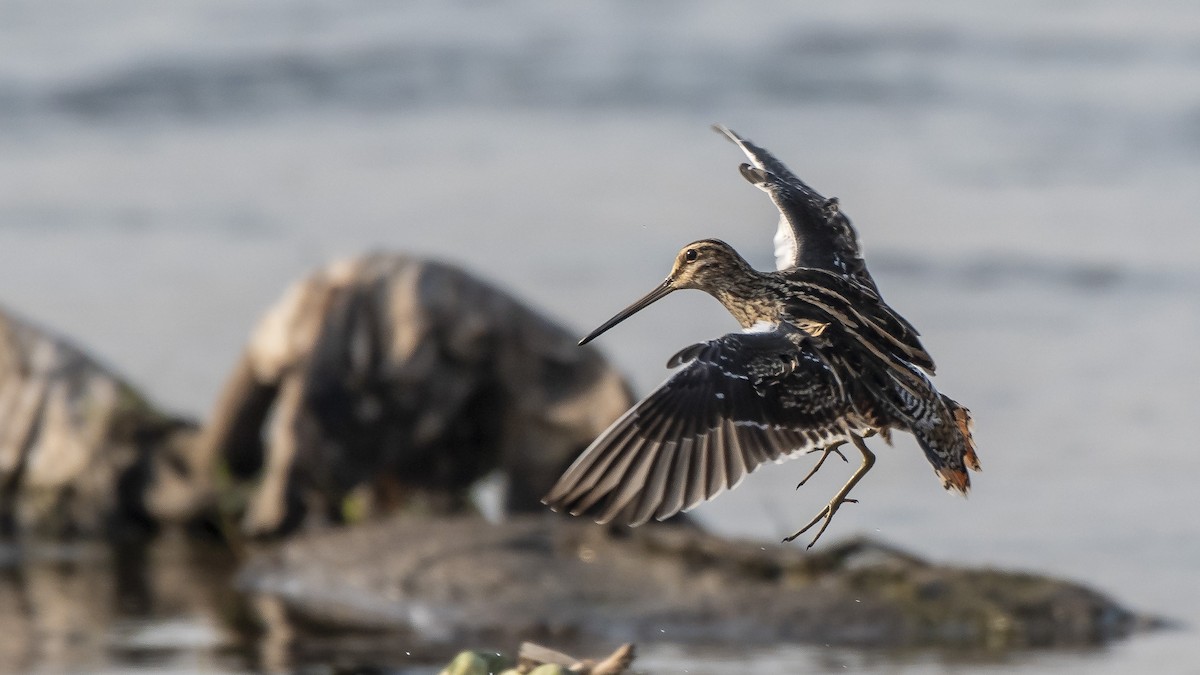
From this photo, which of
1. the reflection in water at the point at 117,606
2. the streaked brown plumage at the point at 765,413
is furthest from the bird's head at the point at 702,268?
the reflection in water at the point at 117,606

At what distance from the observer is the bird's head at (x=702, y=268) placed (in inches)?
233

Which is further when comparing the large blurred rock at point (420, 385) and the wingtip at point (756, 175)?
the large blurred rock at point (420, 385)

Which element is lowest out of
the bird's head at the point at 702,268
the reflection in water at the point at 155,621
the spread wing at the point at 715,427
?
the reflection in water at the point at 155,621

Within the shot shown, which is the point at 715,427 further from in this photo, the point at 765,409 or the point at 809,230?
the point at 809,230

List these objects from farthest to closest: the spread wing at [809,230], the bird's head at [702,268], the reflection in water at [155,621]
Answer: the reflection in water at [155,621], the spread wing at [809,230], the bird's head at [702,268]

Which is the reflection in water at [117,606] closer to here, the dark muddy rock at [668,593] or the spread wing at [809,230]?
the dark muddy rock at [668,593]

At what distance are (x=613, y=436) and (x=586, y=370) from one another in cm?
403

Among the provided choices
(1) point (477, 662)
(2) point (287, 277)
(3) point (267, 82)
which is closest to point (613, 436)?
(1) point (477, 662)

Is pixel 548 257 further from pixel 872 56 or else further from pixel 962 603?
pixel 872 56

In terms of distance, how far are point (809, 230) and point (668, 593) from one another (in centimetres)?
244

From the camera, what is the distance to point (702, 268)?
5.93 meters

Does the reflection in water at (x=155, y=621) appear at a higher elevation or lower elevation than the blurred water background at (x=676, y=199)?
lower

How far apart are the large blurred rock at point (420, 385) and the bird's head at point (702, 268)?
3442 millimetres

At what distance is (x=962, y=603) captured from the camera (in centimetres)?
838
